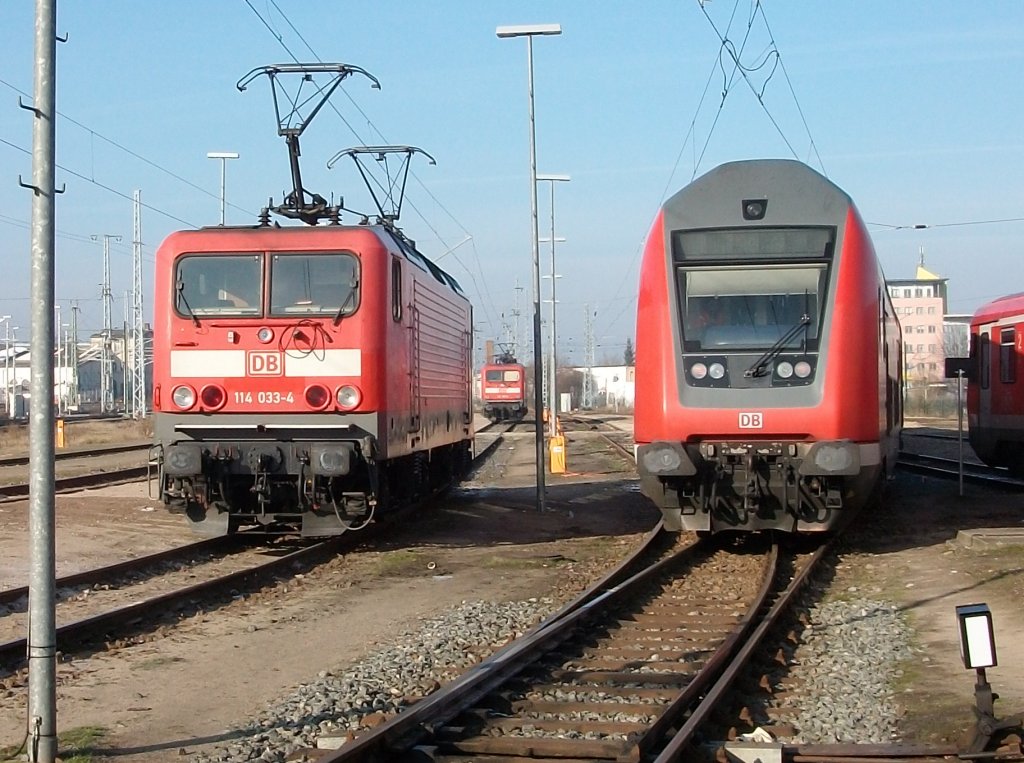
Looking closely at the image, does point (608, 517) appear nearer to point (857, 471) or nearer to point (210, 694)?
point (857, 471)

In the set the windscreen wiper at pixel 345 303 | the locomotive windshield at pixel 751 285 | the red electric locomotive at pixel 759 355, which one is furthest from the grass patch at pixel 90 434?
the locomotive windshield at pixel 751 285

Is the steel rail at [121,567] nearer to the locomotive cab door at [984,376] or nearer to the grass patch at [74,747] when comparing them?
the grass patch at [74,747]

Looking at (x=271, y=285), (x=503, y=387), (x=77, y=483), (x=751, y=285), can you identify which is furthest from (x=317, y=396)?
(x=503, y=387)

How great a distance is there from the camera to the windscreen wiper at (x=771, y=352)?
11.5 meters

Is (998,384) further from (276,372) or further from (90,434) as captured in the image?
(90,434)

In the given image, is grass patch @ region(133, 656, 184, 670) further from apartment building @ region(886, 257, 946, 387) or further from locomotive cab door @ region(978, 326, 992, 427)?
apartment building @ region(886, 257, 946, 387)

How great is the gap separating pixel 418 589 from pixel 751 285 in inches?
167

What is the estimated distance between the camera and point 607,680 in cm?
725

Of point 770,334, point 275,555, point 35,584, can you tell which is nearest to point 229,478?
point 275,555

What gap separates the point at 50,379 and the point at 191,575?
20.4ft

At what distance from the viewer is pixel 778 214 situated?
11.8m

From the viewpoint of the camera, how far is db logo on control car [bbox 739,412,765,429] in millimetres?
11391

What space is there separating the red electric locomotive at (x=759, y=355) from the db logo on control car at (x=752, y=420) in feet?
0.06

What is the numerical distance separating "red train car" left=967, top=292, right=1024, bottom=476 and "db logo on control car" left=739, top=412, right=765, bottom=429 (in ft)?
30.7
